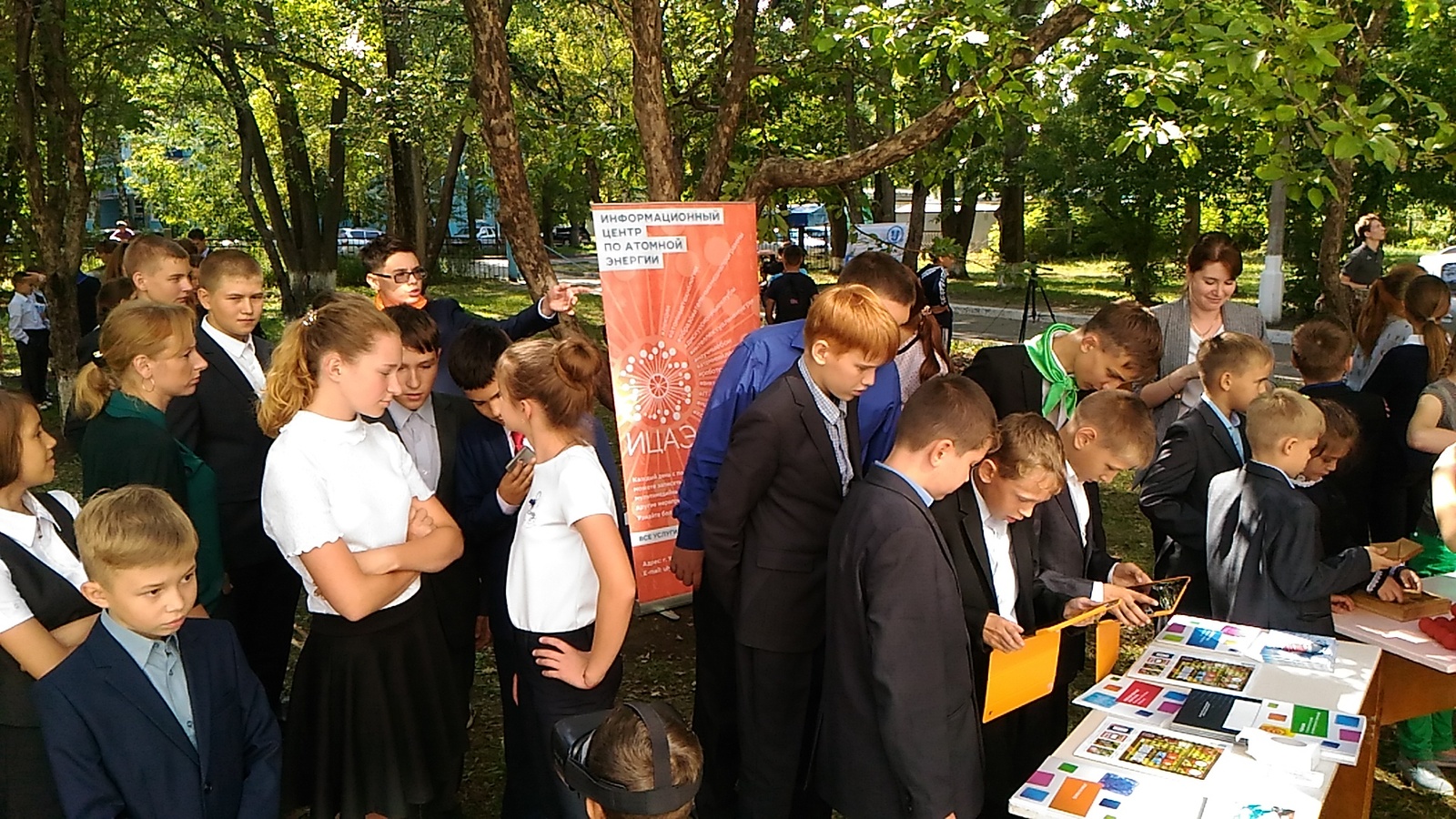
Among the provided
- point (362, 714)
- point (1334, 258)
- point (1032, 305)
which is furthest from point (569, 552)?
point (1032, 305)

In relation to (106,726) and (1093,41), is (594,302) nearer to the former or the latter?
(1093,41)

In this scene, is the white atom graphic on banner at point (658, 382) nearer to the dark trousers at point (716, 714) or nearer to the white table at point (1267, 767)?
the dark trousers at point (716, 714)

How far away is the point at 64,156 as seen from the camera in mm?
9133

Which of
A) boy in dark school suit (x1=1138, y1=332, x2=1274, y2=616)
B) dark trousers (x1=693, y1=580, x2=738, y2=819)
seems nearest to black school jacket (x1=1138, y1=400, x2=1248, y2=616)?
boy in dark school suit (x1=1138, y1=332, x2=1274, y2=616)

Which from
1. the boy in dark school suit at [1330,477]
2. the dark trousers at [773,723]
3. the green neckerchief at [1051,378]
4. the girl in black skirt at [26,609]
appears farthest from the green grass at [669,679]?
the girl in black skirt at [26,609]

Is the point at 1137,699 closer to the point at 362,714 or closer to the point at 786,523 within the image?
the point at 786,523

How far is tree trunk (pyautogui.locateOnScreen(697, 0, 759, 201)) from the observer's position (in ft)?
16.0

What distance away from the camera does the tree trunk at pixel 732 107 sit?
4.88 metres

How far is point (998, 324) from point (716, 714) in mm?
14072

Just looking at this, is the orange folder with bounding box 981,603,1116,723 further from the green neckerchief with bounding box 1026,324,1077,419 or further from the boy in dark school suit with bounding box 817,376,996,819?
the green neckerchief with bounding box 1026,324,1077,419

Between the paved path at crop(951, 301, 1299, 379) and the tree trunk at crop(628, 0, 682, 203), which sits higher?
the tree trunk at crop(628, 0, 682, 203)

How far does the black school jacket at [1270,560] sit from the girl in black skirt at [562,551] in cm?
184

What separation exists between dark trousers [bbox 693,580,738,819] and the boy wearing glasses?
1253 mm

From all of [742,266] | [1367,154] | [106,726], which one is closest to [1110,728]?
[106,726]
